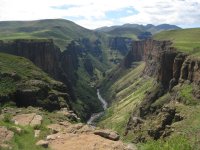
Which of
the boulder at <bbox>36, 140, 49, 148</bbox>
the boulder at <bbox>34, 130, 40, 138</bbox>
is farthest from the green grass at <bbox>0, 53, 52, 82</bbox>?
the boulder at <bbox>36, 140, 49, 148</bbox>

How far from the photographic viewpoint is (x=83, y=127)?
53.4 meters

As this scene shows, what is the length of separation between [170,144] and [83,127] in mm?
A: 12237

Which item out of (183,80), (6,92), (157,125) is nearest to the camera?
(6,92)

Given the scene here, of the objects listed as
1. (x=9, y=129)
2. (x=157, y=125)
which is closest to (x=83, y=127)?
(x=9, y=129)

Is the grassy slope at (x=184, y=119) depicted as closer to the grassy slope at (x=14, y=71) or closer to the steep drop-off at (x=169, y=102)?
the steep drop-off at (x=169, y=102)

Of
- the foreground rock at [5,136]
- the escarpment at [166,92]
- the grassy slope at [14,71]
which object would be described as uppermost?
the foreground rock at [5,136]

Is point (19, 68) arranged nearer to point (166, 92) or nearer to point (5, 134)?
point (166, 92)

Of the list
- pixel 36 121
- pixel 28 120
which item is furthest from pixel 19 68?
pixel 36 121

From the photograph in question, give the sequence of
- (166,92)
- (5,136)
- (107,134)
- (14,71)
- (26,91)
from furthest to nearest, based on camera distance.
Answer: (166,92) < (14,71) < (26,91) < (107,134) < (5,136)

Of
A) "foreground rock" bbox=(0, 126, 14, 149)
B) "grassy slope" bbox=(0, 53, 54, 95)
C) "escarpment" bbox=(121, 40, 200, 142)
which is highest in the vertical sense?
"foreground rock" bbox=(0, 126, 14, 149)

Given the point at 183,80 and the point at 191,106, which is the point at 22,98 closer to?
the point at 191,106

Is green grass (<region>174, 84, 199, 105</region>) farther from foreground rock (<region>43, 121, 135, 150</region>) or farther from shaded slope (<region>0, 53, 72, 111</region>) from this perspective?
foreground rock (<region>43, 121, 135, 150</region>)

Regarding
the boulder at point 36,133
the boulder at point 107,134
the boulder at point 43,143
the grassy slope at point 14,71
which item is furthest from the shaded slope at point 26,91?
the boulder at point 43,143

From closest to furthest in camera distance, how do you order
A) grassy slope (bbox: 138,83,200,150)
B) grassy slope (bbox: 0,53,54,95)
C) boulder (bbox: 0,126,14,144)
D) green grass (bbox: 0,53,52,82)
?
1. boulder (bbox: 0,126,14,144)
2. grassy slope (bbox: 138,83,200,150)
3. grassy slope (bbox: 0,53,54,95)
4. green grass (bbox: 0,53,52,82)
